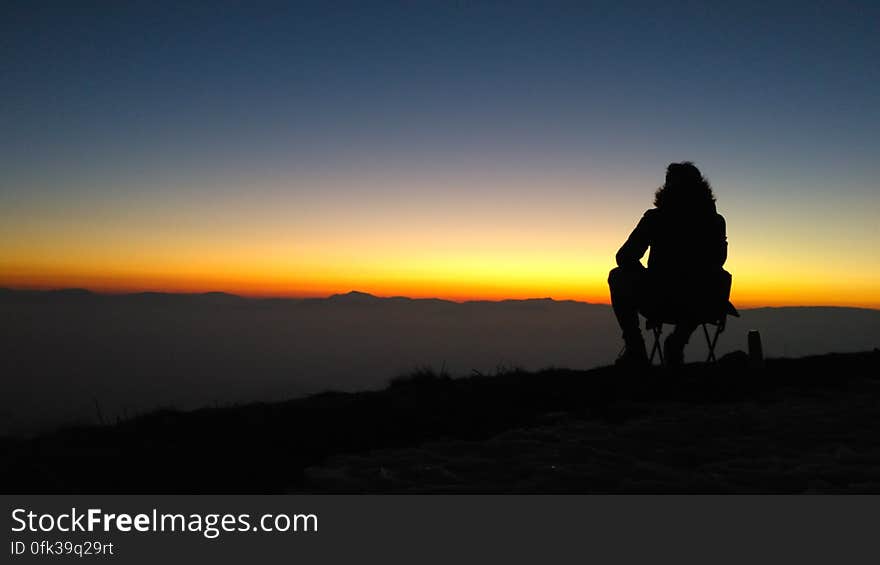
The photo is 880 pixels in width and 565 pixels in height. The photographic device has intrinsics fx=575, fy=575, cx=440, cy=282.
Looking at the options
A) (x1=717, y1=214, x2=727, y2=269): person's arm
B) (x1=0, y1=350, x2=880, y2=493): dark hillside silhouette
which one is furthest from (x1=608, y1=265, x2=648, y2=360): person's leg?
(x1=717, y1=214, x2=727, y2=269): person's arm

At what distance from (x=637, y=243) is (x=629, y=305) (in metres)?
0.70

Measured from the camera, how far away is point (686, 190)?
6266 millimetres

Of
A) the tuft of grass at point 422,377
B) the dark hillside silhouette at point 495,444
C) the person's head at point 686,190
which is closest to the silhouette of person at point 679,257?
the person's head at point 686,190

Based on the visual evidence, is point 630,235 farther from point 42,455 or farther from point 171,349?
point 171,349

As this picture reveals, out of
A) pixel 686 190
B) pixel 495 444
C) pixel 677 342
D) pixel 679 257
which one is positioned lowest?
pixel 495 444

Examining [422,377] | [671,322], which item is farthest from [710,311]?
[422,377]

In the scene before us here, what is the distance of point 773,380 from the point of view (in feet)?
20.4

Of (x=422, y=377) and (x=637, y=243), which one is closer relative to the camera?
(x=637, y=243)

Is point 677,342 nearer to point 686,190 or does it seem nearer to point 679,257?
point 679,257

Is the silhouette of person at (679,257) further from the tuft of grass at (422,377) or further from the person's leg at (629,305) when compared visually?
the tuft of grass at (422,377)

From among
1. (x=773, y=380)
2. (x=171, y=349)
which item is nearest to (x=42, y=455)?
(x=773, y=380)

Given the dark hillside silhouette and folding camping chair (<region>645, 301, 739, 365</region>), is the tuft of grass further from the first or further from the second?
folding camping chair (<region>645, 301, 739, 365</region>)

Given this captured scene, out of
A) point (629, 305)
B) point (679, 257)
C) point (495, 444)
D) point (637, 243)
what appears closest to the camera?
point (495, 444)
